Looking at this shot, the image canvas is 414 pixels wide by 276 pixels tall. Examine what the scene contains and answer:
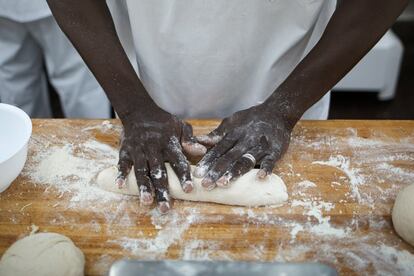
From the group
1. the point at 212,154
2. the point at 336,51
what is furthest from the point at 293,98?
the point at 212,154

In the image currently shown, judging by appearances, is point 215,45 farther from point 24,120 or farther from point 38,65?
point 38,65

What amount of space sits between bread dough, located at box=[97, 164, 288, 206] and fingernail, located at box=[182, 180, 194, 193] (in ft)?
0.06

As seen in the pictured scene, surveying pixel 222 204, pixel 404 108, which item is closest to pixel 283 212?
pixel 222 204

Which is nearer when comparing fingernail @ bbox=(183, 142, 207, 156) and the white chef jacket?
fingernail @ bbox=(183, 142, 207, 156)

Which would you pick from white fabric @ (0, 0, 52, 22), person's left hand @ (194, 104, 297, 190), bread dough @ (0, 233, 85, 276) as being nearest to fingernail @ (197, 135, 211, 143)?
person's left hand @ (194, 104, 297, 190)

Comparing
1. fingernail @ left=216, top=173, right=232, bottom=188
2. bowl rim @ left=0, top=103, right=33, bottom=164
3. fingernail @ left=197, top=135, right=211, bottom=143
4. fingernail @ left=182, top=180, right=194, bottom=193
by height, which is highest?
bowl rim @ left=0, top=103, right=33, bottom=164

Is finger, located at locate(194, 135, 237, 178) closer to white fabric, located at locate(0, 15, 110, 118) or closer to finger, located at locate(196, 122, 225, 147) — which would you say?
finger, located at locate(196, 122, 225, 147)

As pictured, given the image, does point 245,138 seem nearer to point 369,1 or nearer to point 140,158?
point 140,158

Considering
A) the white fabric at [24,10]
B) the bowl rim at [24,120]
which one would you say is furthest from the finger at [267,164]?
the white fabric at [24,10]

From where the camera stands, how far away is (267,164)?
1.07 m

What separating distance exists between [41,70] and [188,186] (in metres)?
1.36

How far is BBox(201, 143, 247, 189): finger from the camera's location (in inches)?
40.6

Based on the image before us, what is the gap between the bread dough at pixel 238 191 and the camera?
1043mm

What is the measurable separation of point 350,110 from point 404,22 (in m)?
0.98
